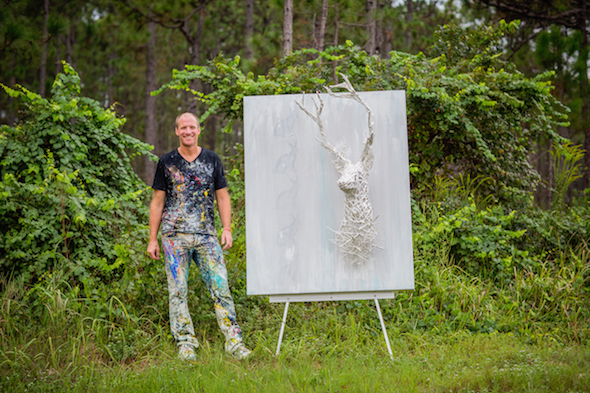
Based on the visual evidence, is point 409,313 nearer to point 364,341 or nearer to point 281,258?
point 364,341

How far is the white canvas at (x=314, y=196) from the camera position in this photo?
372cm

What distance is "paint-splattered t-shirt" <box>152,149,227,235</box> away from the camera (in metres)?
3.59

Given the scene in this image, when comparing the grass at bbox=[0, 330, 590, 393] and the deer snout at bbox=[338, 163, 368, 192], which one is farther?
the deer snout at bbox=[338, 163, 368, 192]

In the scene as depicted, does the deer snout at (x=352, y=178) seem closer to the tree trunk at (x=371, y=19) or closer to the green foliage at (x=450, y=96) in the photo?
the green foliage at (x=450, y=96)

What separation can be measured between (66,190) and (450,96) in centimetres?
403

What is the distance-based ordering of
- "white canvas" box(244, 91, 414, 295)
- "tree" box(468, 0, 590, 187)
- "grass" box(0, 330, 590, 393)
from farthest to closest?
Answer: "tree" box(468, 0, 590, 187), "white canvas" box(244, 91, 414, 295), "grass" box(0, 330, 590, 393)

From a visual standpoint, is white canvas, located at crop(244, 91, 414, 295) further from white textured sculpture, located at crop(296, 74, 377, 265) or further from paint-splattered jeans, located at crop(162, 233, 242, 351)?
paint-splattered jeans, located at crop(162, 233, 242, 351)

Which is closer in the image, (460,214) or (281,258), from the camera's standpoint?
(281,258)

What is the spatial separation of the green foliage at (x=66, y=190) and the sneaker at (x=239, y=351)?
50.0 inches

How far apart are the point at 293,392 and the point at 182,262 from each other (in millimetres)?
1225

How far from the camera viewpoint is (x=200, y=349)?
3.80 meters

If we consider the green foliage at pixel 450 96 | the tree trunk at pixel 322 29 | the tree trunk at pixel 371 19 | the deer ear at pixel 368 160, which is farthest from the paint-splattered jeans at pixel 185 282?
the tree trunk at pixel 371 19

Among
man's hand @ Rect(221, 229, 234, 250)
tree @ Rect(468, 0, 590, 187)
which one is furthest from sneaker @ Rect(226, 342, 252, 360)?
tree @ Rect(468, 0, 590, 187)

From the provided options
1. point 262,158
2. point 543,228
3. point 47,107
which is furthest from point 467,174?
point 47,107
